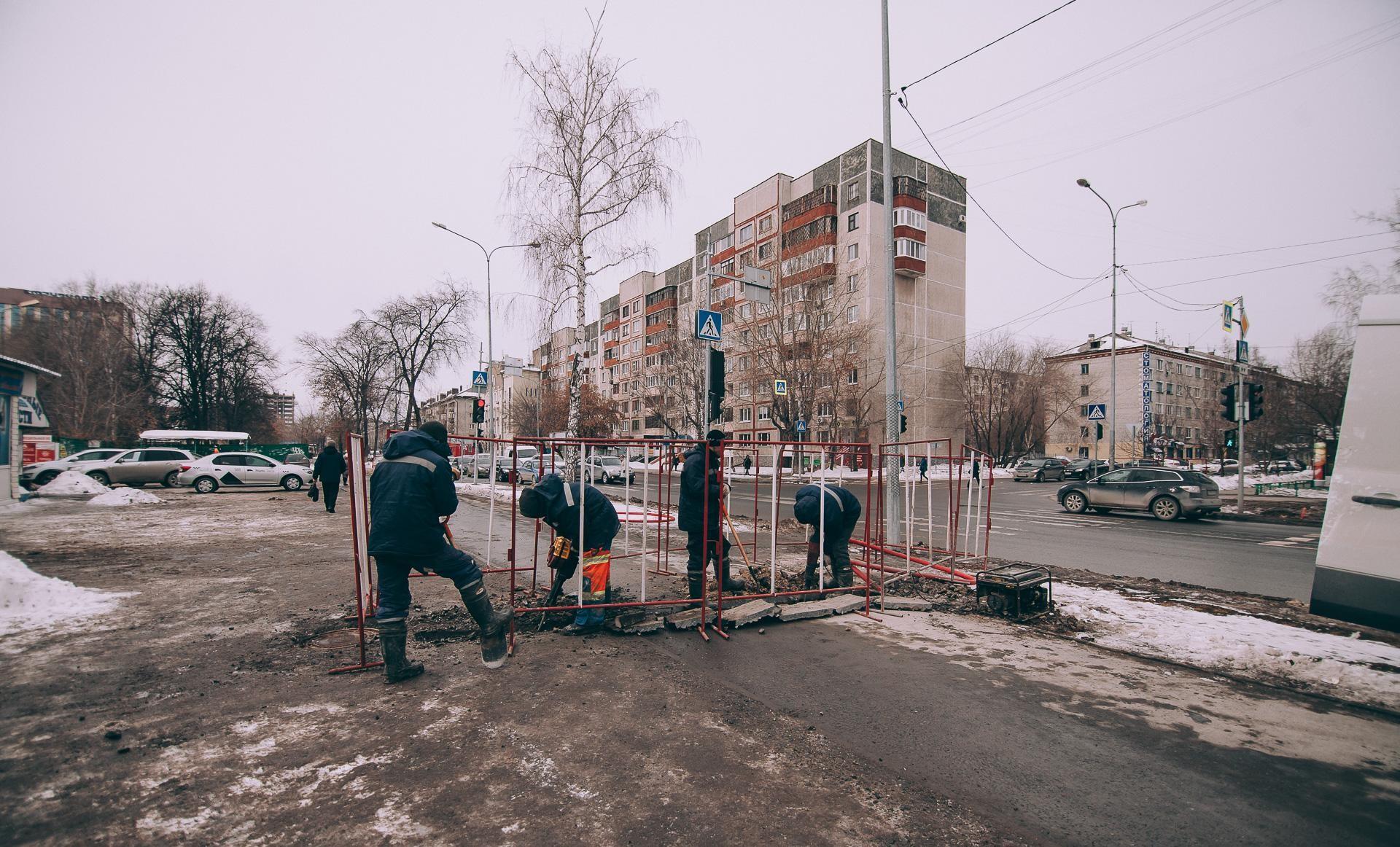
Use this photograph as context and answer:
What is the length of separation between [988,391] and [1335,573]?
1898 inches

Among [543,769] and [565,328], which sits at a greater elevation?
[565,328]

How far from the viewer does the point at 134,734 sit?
333cm

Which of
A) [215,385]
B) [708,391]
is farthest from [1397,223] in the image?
[215,385]

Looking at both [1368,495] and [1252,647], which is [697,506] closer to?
[1368,495]

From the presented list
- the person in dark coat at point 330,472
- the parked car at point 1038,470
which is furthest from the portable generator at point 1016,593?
the parked car at point 1038,470

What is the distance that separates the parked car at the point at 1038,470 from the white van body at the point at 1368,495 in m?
38.5

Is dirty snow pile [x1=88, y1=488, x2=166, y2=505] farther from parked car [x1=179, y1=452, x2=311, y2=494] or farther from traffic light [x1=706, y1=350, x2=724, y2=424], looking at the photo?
traffic light [x1=706, y1=350, x2=724, y2=424]

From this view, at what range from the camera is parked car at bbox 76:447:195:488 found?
2077 cm

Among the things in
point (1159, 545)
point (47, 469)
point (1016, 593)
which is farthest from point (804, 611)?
point (47, 469)

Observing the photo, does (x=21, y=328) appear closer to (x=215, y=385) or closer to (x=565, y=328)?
(x=215, y=385)

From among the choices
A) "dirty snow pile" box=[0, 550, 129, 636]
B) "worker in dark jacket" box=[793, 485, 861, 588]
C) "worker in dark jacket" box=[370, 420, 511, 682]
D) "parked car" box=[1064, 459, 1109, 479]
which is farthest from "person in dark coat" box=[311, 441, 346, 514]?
"parked car" box=[1064, 459, 1109, 479]

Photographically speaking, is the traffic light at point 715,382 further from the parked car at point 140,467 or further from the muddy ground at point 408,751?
the parked car at point 140,467

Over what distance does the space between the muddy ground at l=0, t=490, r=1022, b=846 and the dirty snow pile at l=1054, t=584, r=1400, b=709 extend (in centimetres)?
358

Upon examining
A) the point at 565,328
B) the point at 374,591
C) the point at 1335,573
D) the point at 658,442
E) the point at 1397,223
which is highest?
the point at 1397,223
